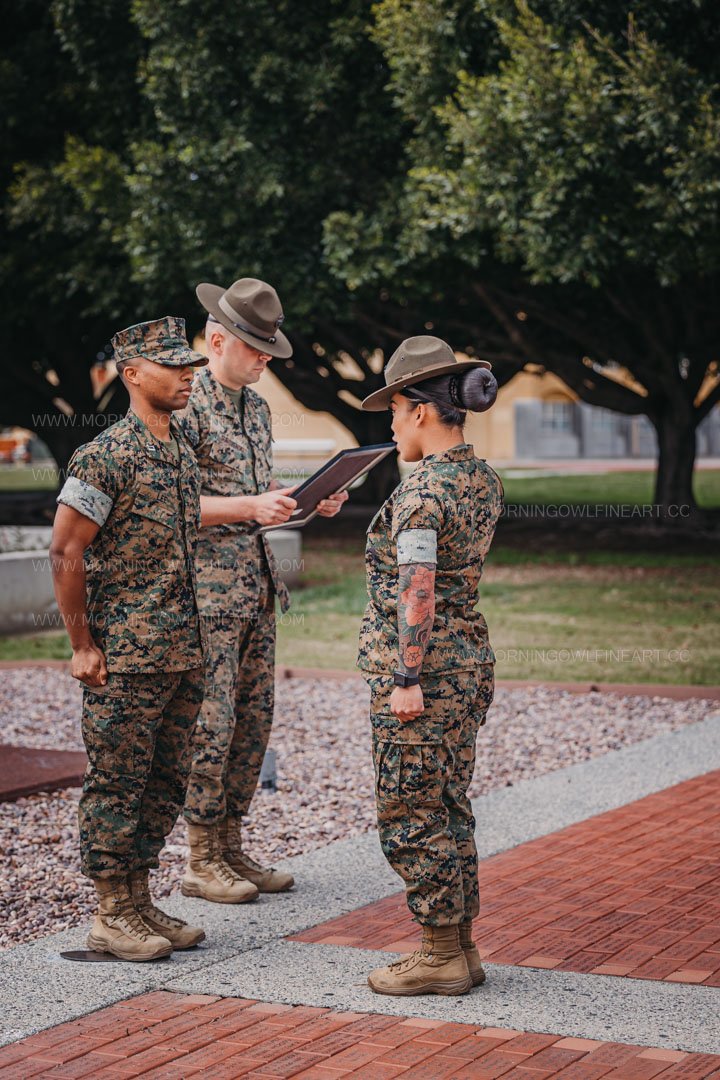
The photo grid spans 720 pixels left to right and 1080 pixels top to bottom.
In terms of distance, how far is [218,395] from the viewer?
561 centimetres

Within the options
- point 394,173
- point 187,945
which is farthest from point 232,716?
Result: point 394,173

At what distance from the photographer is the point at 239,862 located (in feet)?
19.0

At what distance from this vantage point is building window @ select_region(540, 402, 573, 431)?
55.2m

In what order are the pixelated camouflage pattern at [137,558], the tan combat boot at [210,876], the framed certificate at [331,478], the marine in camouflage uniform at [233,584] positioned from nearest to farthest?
the pixelated camouflage pattern at [137,558], the framed certificate at [331,478], the marine in camouflage uniform at [233,584], the tan combat boot at [210,876]

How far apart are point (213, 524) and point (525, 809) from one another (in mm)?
2437

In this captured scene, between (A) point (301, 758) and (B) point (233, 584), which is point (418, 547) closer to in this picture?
(B) point (233, 584)

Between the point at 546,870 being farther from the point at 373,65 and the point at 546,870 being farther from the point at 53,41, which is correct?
the point at 53,41

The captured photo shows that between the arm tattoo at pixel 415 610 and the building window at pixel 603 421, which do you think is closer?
the arm tattoo at pixel 415 610

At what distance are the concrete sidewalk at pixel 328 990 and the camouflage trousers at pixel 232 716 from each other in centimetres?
39

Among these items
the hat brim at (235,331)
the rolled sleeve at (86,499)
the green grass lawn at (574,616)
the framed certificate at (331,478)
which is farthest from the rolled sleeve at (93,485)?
the green grass lawn at (574,616)

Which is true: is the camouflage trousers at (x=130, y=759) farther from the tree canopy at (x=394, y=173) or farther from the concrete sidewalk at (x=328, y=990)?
the tree canopy at (x=394, y=173)

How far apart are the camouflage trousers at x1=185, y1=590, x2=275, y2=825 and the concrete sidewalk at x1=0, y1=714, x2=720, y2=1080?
15.3 inches

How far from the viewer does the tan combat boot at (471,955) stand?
4.62m

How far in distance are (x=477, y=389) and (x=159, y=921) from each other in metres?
2.06
